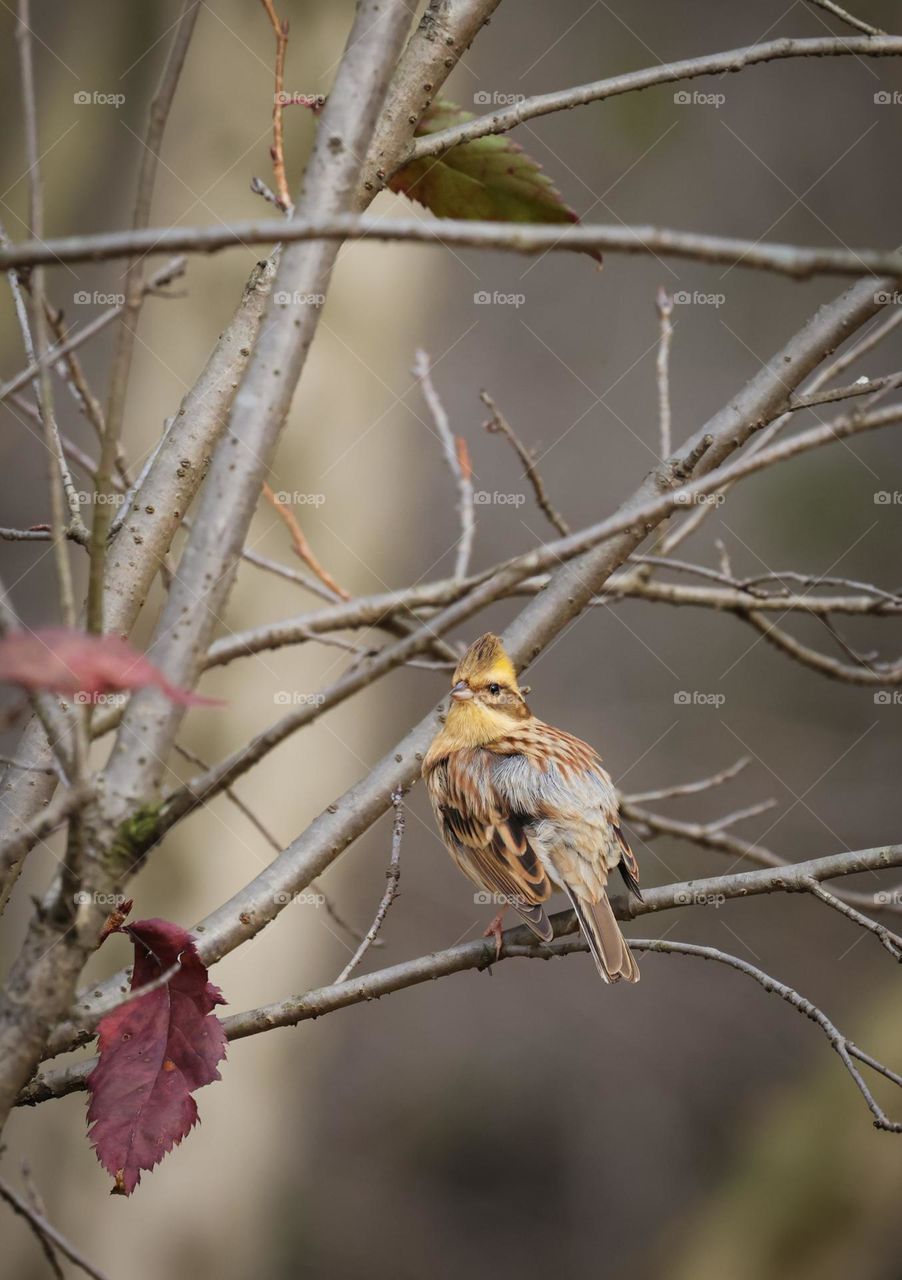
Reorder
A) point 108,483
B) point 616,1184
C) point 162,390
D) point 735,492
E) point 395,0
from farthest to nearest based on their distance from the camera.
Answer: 1. point 735,492
2. point 616,1184
3. point 162,390
4. point 395,0
5. point 108,483

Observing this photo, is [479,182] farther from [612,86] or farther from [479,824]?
[479,824]

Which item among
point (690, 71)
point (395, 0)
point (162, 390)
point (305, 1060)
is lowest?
point (305, 1060)

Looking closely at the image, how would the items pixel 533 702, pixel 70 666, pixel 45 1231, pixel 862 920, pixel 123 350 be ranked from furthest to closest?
pixel 533 702 < pixel 862 920 < pixel 45 1231 < pixel 123 350 < pixel 70 666

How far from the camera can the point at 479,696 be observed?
9.16ft

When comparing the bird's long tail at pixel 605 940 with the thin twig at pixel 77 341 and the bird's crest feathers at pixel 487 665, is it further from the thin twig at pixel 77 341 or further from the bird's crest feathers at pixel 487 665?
the thin twig at pixel 77 341

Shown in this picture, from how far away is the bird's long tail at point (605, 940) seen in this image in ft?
7.53

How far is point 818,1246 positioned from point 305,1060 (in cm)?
250

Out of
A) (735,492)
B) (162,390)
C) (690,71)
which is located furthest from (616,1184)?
(690,71)

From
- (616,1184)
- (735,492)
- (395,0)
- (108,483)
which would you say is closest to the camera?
(108,483)

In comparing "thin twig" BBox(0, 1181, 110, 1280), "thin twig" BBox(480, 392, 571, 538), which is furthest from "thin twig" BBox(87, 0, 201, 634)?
"thin twig" BBox(480, 392, 571, 538)

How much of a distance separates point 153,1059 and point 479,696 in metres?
1.38

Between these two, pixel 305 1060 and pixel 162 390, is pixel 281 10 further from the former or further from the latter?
pixel 305 1060

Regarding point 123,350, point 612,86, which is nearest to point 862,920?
point 123,350

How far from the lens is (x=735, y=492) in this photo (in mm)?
6617
